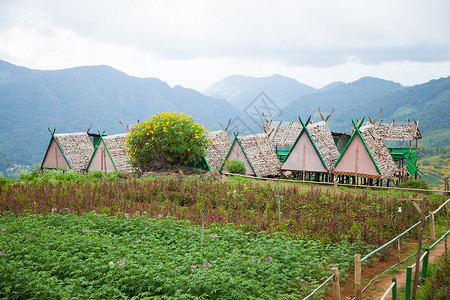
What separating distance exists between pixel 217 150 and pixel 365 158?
27.2 feet

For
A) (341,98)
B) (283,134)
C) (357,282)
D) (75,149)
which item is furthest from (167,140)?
(341,98)

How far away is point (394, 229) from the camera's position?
9797 millimetres

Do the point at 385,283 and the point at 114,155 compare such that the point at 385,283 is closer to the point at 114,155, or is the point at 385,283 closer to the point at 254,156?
the point at 254,156

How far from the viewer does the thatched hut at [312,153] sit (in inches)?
763

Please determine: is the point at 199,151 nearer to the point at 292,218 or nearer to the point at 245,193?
the point at 245,193

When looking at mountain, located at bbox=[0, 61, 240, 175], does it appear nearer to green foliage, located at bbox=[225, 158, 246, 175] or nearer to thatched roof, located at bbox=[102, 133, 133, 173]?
thatched roof, located at bbox=[102, 133, 133, 173]

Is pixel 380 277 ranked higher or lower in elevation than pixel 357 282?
lower

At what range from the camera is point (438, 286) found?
6.34m

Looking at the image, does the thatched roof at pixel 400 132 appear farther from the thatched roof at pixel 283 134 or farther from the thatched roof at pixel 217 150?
the thatched roof at pixel 217 150

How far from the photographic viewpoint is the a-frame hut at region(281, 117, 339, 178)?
63.6ft

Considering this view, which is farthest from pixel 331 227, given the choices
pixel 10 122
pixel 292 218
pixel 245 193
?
Answer: pixel 10 122

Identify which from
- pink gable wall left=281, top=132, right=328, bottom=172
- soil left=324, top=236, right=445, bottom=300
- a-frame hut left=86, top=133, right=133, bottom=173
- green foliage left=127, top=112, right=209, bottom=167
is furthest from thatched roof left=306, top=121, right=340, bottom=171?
soil left=324, top=236, right=445, bottom=300

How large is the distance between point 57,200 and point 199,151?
9849mm

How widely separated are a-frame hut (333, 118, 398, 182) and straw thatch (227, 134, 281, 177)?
3.80m
